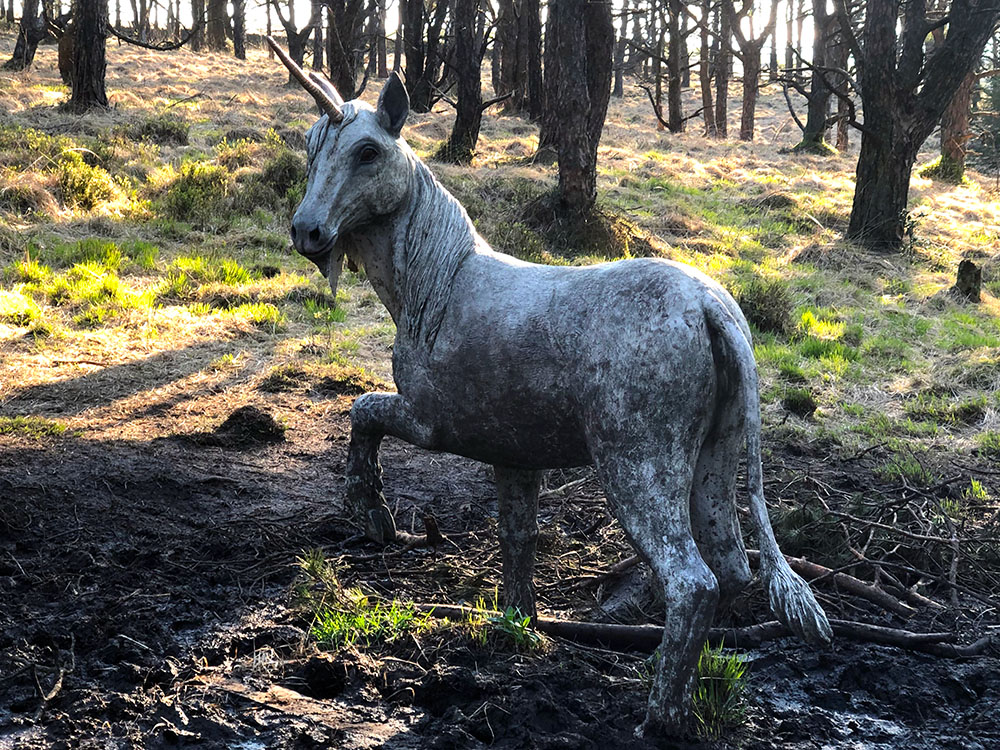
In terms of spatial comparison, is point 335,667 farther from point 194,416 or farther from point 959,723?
point 194,416

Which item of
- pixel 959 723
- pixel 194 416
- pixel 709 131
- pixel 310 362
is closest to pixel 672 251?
pixel 310 362

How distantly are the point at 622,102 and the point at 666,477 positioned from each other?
1631 inches

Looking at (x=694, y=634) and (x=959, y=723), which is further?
(x=959, y=723)

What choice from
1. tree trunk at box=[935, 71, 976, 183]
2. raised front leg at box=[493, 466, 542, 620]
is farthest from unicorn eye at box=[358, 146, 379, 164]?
tree trunk at box=[935, 71, 976, 183]

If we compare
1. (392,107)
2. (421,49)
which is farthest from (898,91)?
(392,107)

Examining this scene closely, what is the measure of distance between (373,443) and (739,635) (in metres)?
1.83

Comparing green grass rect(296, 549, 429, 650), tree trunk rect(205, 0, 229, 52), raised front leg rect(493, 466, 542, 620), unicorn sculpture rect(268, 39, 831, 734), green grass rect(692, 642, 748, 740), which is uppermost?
tree trunk rect(205, 0, 229, 52)

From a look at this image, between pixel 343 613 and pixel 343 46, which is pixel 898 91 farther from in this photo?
pixel 343 613

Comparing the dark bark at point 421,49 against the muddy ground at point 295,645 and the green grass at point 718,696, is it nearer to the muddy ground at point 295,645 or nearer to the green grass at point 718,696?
the muddy ground at point 295,645

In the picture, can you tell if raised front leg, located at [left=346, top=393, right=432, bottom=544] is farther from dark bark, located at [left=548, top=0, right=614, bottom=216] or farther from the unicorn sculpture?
dark bark, located at [left=548, top=0, right=614, bottom=216]

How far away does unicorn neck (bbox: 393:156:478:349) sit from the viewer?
3.93m

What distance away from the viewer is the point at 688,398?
3.31 metres

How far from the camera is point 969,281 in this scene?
12.0 metres

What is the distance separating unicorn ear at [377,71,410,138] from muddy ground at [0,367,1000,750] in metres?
2.13
